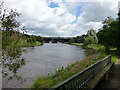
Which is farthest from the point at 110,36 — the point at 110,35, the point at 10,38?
the point at 10,38

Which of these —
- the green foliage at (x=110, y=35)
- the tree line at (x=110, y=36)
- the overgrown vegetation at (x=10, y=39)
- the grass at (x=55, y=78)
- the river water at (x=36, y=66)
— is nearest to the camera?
the overgrown vegetation at (x=10, y=39)

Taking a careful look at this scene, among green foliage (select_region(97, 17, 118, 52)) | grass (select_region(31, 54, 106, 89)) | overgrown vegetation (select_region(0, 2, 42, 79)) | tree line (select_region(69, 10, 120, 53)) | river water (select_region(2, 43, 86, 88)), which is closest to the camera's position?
overgrown vegetation (select_region(0, 2, 42, 79))

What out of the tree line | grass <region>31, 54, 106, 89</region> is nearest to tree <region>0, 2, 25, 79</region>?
grass <region>31, 54, 106, 89</region>

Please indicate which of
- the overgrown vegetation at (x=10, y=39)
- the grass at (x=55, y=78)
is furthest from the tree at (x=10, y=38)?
the grass at (x=55, y=78)

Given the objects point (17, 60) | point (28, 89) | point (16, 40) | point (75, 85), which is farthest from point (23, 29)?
point (28, 89)

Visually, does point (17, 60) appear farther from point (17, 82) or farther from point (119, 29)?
point (119, 29)

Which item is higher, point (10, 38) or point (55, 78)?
point (10, 38)

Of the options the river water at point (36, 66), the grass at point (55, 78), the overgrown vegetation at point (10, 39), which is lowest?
the river water at point (36, 66)

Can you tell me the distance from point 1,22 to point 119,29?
369 inches

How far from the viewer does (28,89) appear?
8.38 metres

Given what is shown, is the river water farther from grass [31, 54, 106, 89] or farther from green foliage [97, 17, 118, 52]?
green foliage [97, 17, 118, 52]

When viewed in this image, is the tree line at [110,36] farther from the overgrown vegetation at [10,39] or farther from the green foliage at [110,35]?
the overgrown vegetation at [10,39]

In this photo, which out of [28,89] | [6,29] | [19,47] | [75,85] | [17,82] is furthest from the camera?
[17,82]

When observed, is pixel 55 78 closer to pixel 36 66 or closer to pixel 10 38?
pixel 10 38
